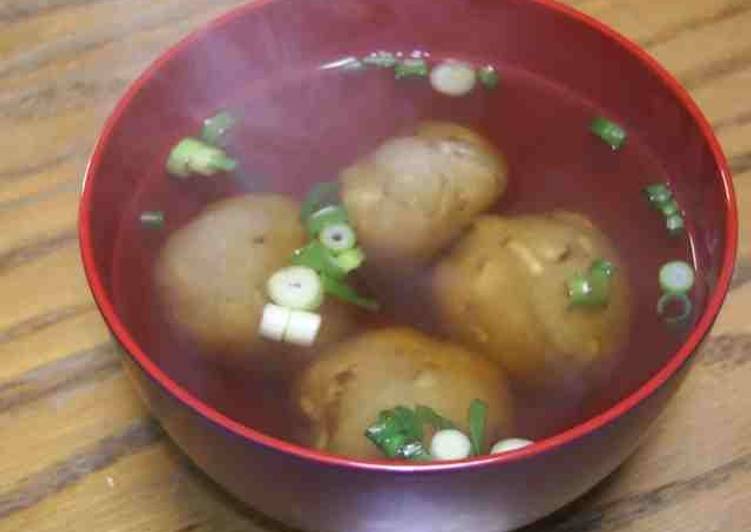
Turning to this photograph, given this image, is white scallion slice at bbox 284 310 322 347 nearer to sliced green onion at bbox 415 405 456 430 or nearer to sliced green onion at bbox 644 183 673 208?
sliced green onion at bbox 415 405 456 430

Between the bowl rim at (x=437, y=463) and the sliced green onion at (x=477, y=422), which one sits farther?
the sliced green onion at (x=477, y=422)

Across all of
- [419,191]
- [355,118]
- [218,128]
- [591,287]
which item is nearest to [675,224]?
[591,287]

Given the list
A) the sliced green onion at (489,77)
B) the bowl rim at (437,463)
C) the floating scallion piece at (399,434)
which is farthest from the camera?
the sliced green onion at (489,77)

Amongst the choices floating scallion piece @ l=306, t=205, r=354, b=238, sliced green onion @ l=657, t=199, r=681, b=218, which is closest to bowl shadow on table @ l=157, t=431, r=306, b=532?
floating scallion piece @ l=306, t=205, r=354, b=238

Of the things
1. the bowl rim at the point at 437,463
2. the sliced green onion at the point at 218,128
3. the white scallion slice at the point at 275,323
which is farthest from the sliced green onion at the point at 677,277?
the sliced green onion at the point at 218,128

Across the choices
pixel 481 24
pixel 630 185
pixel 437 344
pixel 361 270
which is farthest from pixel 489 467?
pixel 481 24

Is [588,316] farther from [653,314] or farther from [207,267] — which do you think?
[207,267]

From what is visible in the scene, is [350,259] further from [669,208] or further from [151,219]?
[669,208]

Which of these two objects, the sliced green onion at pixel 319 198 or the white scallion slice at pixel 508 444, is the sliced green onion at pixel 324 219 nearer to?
the sliced green onion at pixel 319 198
